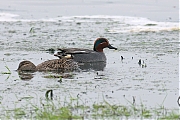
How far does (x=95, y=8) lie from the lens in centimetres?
2539

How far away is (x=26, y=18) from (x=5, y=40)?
536 centimetres

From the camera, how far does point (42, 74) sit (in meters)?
11.8

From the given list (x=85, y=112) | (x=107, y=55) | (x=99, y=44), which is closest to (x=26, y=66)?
(x=99, y=44)

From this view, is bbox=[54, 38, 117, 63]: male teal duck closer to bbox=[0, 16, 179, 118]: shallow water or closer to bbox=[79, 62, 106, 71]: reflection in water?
bbox=[79, 62, 106, 71]: reflection in water

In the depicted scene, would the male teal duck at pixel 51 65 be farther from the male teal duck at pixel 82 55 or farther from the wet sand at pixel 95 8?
the wet sand at pixel 95 8

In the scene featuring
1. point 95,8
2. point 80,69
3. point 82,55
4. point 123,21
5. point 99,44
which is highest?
point 95,8

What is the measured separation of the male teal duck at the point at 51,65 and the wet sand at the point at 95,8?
9125mm

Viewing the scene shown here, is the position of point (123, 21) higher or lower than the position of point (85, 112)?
higher

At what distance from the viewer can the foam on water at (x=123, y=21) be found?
1881 centimetres

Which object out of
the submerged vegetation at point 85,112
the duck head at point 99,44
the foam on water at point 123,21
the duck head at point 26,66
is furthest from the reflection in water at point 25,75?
the foam on water at point 123,21

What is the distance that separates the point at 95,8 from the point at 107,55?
10500mm

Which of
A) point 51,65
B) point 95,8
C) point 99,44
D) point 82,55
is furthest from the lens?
point 95,8

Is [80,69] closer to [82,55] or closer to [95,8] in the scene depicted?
[82,55]

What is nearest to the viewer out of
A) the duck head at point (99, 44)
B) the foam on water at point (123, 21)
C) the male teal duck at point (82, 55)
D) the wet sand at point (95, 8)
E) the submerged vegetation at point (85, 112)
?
the submerged vegetation at point (85, 112)
